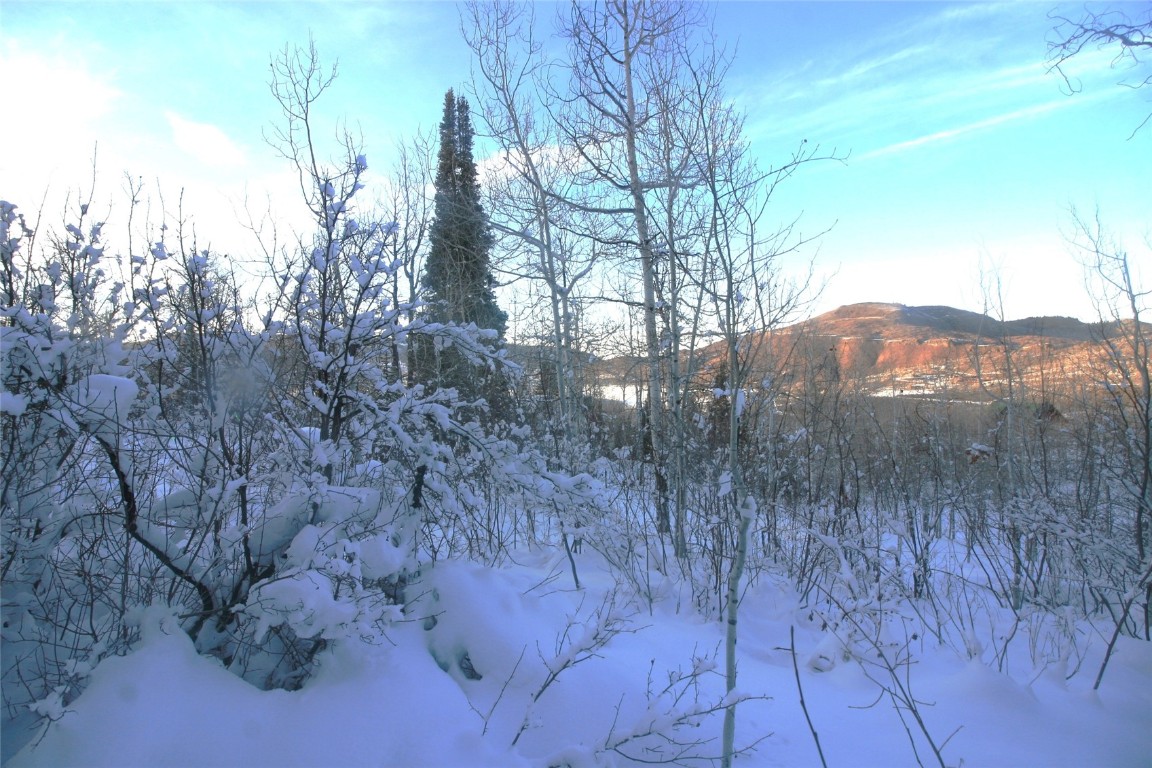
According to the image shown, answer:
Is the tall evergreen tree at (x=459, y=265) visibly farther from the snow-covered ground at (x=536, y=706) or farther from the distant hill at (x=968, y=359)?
the snow-covered ground at (x=536, y=706)

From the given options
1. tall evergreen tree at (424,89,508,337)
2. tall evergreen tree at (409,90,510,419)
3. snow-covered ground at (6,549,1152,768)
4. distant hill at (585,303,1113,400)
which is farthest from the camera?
tall evergreen tree at (424,89,508,337)

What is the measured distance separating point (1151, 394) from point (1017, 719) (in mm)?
2417

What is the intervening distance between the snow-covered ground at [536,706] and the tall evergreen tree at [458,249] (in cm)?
864

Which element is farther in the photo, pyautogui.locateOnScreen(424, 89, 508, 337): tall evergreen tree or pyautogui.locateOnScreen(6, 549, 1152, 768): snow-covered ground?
pyautogui.locateOnScreen(424, 89, 508, 337): tall evergreen tree

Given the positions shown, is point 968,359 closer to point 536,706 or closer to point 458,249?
point 458,249

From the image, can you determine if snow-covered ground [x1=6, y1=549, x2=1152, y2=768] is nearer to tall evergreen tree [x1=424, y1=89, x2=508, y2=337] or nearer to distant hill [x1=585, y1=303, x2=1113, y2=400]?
distant hill [x1=585, y1=303, x2=1113, y2=400]

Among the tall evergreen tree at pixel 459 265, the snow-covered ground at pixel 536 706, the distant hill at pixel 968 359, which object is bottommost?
the snow-covered ground at pixel 536 706

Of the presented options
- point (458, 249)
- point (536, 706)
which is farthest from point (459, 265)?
point (536, 706)

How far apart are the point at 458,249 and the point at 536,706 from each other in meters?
11.0

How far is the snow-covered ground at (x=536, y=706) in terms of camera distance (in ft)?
7.13

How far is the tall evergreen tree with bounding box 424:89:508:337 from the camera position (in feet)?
39.1

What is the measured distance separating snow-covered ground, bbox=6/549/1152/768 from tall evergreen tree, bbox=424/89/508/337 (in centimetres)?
864

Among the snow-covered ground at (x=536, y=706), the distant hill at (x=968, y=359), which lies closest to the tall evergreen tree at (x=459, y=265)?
the distant hill at (x=968, y=359)

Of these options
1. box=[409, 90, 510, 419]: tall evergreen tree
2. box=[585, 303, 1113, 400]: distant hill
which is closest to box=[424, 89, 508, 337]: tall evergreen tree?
box=[409, 90, 510, 419]: tall evergreen tree
